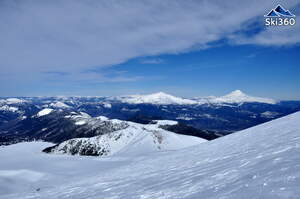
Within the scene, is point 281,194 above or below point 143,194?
Answer: above

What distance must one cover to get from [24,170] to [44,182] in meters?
8.26

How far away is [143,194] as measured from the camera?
12.0 metres

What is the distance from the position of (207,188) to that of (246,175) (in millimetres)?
1785

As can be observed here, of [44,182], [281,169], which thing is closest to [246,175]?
[281,169]

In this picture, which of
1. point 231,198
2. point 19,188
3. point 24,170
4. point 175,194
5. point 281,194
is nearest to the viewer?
point 281,194

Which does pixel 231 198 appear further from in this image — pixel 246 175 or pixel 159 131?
pixel 159 131

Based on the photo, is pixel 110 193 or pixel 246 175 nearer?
pixel 246 175

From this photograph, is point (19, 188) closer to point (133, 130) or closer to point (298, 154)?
point (298, 154)

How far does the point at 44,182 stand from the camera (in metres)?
28.7

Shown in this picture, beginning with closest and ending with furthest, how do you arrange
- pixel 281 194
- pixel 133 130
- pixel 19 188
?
1. pixel 281 194
2. pixel 19 188
3. pixel 133 130

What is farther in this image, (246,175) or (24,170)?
(24,170)

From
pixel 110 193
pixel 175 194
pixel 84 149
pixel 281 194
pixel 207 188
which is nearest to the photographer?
pixel 281 194

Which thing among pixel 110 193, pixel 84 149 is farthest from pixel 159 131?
pixel 110 193

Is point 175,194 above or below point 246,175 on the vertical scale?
below
